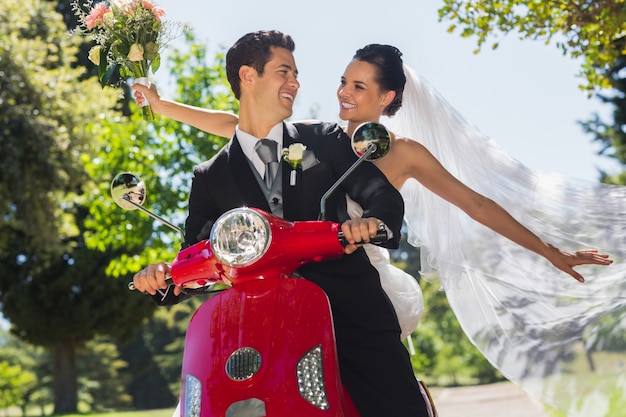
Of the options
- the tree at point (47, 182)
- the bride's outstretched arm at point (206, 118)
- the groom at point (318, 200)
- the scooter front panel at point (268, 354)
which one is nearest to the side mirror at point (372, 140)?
the groom at point (318, 200)

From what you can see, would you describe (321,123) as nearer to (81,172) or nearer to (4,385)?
(81,172)

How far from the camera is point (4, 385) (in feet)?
119

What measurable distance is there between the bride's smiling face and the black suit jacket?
0.73 m

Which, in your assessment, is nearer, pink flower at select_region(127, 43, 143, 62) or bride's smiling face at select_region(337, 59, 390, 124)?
pink flower at select_region(127, 43, 143, 62)

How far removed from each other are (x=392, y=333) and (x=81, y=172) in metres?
19.0

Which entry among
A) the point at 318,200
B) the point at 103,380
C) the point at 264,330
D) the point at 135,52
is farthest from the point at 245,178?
the point at 103,380

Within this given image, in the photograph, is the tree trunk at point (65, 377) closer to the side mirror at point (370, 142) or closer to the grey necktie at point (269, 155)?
the grey necktie at point (269, 155)

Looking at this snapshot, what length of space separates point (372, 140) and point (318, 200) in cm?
45

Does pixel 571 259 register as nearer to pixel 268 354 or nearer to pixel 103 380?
pixel 268 354

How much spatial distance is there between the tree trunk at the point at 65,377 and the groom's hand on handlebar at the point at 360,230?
25347 millimetres

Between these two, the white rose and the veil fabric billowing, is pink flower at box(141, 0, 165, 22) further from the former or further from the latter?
the veil fabric billowing

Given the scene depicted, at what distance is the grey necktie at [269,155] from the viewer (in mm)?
2900

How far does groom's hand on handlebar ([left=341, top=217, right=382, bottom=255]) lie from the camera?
248 centimetres

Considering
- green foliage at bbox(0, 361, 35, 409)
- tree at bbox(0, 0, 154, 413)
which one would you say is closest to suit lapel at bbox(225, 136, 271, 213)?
tree at bbox(0, 0, 154, 413)
